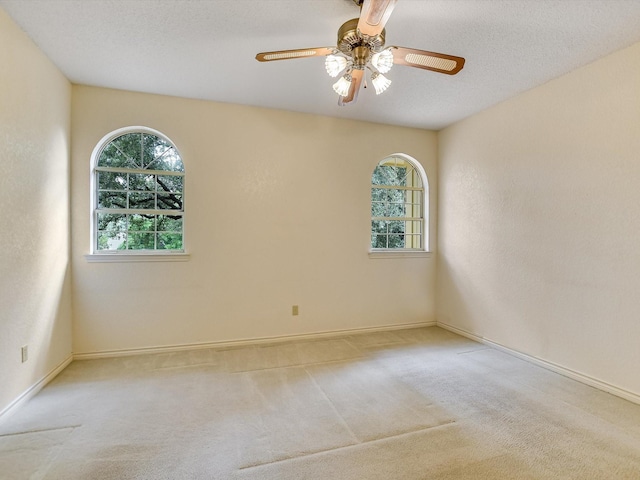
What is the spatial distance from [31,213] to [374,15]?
2.75m

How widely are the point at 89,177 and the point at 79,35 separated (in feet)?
4.24

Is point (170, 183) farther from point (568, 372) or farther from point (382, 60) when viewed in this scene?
point (568, 372)

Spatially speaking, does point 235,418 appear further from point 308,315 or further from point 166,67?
Answer: point 166,67

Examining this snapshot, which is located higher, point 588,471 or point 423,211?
point 423,211

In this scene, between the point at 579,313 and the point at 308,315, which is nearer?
the point at 579,313

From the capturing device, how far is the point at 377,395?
2422 mm

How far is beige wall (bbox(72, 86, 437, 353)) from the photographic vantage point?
3113 millimetres

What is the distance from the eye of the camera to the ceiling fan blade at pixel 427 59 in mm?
1694

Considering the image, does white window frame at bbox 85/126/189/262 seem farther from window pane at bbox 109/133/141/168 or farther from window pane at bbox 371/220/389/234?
window pane at bbox 371/220/389/234

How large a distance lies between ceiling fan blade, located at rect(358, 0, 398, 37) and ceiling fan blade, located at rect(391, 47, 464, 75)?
0.18 m

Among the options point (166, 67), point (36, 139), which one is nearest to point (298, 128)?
point (166, 67)

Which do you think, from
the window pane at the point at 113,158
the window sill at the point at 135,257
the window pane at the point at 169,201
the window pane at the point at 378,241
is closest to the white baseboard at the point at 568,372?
the window pane at the point at 378,241

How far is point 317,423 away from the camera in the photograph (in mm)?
2049

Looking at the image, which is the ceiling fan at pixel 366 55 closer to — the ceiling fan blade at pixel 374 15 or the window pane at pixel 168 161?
the ceiling fan blade at pixel 374 15
